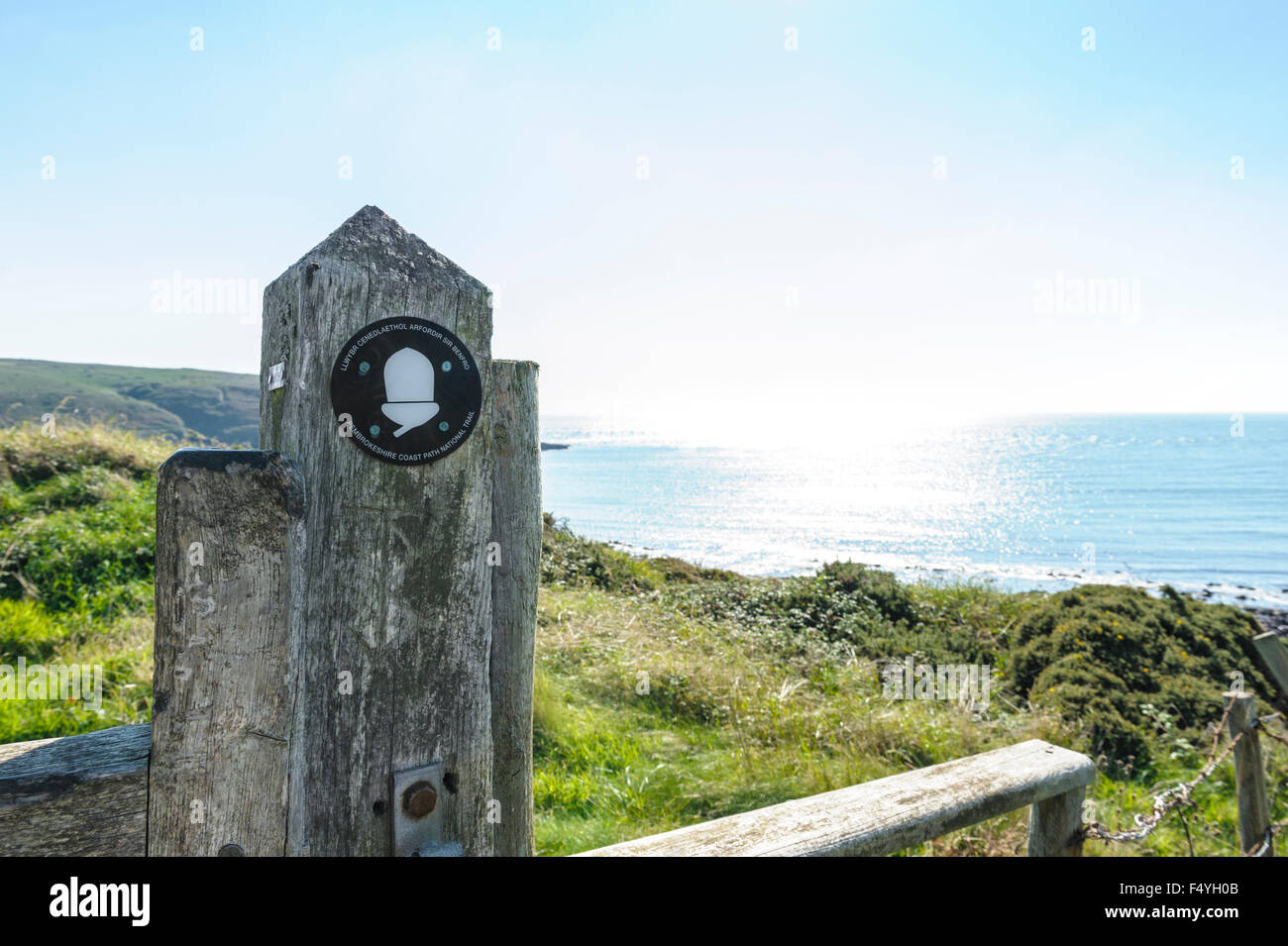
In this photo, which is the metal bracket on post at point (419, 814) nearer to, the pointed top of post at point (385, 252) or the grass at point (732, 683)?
the pointed top of post at point (385, 252)

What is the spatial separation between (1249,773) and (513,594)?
12.1 ft

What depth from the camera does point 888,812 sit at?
206cm

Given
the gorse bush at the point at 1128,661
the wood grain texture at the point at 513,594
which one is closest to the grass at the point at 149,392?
the gorse bush at the point at 1128,661

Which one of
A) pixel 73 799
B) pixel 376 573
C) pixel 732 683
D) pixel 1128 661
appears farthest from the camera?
pixel 1128 661

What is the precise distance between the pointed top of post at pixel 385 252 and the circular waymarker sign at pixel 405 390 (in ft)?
0.30

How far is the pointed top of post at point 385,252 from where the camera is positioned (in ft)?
3.67

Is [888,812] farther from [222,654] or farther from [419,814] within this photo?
[222,654]

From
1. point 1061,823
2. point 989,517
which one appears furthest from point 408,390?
point 989,517

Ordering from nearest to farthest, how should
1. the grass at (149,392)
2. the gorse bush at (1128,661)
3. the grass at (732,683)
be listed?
the grass at (732,683), the gorse bush at (1128,661), the grass at (149,392)

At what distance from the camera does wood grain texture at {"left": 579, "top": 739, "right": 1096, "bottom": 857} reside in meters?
1.84

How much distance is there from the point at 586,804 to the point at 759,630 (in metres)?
5.89

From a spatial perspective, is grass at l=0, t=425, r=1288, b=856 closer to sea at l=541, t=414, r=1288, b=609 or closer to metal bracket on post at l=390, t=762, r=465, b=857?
metal bracket on post at l=390, t=762, r=465, b=857
